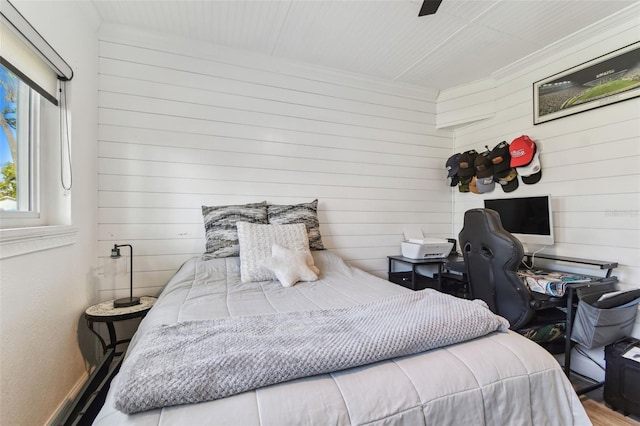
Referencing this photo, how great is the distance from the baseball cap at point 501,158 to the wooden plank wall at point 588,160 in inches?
6.5

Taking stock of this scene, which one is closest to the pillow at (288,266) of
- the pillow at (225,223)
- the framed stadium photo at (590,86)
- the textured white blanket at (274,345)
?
the pillow at (225,223)

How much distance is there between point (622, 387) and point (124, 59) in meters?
4.05

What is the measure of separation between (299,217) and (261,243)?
0.51 metres

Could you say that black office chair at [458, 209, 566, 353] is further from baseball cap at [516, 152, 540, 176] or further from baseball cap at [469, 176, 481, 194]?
baseball cap at [469, 176, 481, 194]

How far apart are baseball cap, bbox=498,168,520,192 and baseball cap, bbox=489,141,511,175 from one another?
59mm

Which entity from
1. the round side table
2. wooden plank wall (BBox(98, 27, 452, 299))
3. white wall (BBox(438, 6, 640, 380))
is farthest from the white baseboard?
white wall (BBox(438, 6, 640, 380))

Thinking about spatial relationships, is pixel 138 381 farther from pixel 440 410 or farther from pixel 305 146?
pixel 305 146

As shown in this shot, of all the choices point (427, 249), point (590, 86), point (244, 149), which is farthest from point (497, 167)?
point (244, 149)

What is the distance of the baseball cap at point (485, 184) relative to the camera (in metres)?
2.74

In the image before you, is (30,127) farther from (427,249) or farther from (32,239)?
(427,249)

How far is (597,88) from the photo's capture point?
206cm

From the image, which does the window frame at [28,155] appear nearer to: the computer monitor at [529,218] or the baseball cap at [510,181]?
the computer monitor at [529,218]

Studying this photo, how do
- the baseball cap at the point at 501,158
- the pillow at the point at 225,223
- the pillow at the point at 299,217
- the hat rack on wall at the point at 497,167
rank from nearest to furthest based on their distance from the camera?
the pillow at the point at 225,223, the pillow at the point at 299,217, the hat rack on wall at the point at 497,167, the baseball cap at the point at 501,158

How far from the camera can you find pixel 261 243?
77.0 inches
